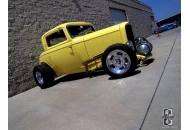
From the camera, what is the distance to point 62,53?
532cm

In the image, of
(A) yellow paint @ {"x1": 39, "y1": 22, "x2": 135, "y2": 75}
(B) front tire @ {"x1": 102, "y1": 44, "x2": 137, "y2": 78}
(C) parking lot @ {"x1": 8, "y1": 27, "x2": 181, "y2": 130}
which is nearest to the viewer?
(C) parking lot @ {"x1": 8, "y1": 27, "x2": 181, "y2": 130}

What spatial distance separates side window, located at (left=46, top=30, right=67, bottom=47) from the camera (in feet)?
17.7

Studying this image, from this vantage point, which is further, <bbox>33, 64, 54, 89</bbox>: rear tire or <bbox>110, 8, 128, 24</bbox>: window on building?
<bbox>110, 8, 128, 24</bbox>: window on building

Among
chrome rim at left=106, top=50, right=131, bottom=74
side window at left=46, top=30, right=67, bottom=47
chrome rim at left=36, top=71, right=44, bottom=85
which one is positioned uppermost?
side window at left=46, top=30, right=67, bottom=47

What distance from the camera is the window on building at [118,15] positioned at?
14.8m

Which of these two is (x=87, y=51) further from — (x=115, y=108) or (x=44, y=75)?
(x=115, y=108)

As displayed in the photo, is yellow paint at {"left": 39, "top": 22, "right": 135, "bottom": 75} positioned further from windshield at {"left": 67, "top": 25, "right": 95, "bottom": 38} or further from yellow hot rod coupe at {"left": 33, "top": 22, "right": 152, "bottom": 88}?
windshield at {"left": 67, "top": 25, "right": 95, "bottom": 38}

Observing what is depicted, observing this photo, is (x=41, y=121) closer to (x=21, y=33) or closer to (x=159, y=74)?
(x=159, y=74)

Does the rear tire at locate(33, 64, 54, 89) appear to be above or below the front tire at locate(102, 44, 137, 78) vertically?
Answer: below

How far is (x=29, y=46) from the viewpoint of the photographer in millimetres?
6812

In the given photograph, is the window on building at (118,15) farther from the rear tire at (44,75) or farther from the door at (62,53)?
the rear tire at (44,75)

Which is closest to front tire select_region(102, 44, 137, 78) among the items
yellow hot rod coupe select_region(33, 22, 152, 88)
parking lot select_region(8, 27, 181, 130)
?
yellow hot rod coupe select_region(33, 22, 152, 88)

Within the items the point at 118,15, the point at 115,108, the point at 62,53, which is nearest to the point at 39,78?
the point at 62,53
